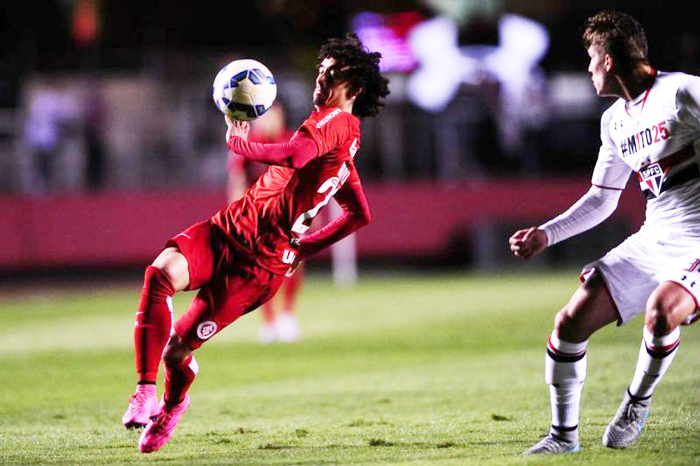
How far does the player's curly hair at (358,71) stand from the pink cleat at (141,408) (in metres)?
2.19

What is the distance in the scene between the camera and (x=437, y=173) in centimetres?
2509

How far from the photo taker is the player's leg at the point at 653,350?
6441 millimetres

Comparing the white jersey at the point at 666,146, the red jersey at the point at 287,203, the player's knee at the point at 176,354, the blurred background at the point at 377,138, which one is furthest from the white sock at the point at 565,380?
the blurred background at the point at 377,138

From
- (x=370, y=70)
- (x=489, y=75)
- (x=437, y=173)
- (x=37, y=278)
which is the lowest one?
(x=37, y=278)

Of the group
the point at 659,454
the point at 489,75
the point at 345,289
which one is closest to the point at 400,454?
the point at 659,454

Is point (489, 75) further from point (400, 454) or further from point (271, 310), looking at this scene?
point (400, 454)

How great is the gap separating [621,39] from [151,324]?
Answer: 316 cm

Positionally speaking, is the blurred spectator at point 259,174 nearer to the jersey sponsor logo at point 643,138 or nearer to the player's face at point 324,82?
the player's face at point 324,82

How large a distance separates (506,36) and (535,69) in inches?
39.8

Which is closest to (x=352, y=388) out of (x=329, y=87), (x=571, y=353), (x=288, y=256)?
(x=288, y=256)

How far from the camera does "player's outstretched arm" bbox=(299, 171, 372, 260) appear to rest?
761 centimetres

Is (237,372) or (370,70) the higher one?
(370,70)

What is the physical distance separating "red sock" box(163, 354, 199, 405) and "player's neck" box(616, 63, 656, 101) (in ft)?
9.84

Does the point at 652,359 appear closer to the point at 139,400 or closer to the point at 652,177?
the point at 652,177
